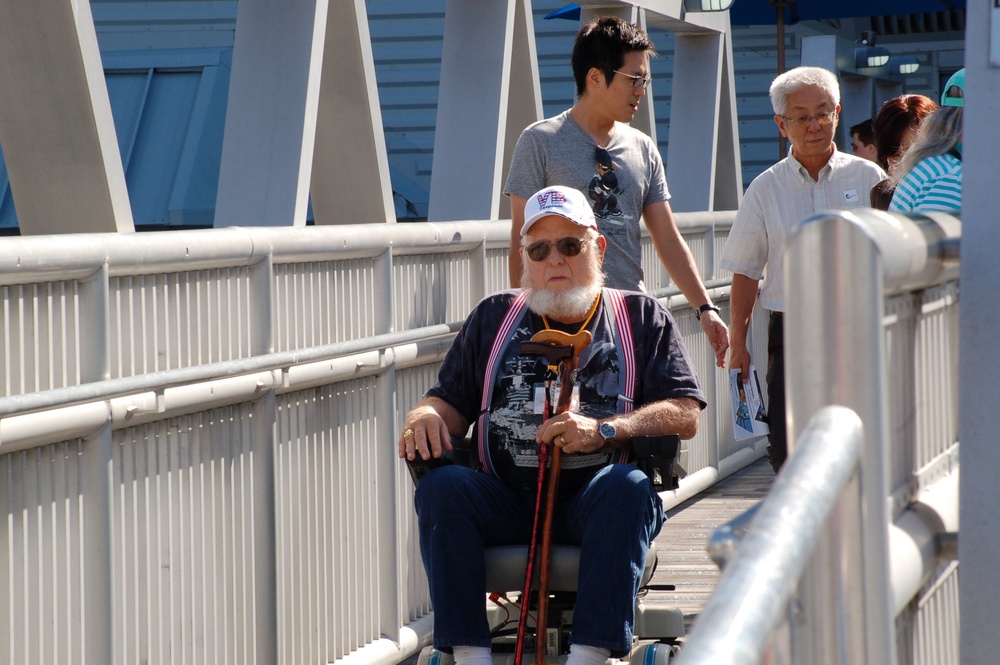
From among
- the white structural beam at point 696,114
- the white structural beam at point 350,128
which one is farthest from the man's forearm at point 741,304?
the white structural beam at point 696,114

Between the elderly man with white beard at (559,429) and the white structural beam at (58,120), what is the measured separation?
0.93 meters

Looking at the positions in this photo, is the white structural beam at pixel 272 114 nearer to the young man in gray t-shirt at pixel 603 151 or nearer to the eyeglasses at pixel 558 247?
the young man in gray t-shirt at pixel 603 151

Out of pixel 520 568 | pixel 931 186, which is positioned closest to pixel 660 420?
pixel 520 568

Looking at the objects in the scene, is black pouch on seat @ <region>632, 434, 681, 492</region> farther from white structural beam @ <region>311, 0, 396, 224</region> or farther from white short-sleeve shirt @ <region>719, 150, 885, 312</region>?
white structural beam @ <region>311, 0, 396, 224</region>

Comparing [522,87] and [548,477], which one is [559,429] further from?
[522,87]

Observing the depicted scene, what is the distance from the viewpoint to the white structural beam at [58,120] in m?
3.22

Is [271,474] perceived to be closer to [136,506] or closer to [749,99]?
[136,506]

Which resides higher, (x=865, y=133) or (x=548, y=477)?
(x=865, y=133)

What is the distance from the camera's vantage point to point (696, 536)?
6203mm

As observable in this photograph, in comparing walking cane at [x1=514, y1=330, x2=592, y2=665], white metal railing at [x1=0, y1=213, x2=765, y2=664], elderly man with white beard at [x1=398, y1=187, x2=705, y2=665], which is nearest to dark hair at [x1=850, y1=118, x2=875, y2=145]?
white metal railing at [x1=0, y1=213, x2=765, y2=664]

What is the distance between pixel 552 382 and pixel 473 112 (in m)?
2.37

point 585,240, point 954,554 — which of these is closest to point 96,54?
point 585,240

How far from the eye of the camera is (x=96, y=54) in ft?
10.9

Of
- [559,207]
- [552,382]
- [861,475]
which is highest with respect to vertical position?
[559,207]
